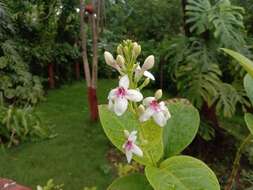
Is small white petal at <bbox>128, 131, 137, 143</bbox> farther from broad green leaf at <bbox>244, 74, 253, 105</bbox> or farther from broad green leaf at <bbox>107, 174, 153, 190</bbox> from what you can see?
broad green leaf at <bbox>244, 74, 253, 105</bbox>

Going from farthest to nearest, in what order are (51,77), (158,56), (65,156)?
(51,77), (158,56), (65,156)

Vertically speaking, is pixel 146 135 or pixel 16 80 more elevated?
pixel 146 135

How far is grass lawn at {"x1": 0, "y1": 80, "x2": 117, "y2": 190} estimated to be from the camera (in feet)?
11.2

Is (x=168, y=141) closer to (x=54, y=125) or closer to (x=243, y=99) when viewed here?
(x=243, y=99)

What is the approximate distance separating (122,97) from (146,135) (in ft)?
0.31

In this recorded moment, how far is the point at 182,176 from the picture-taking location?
2.59 feet

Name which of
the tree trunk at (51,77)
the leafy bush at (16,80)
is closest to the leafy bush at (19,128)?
the leafy bush at (16,80)

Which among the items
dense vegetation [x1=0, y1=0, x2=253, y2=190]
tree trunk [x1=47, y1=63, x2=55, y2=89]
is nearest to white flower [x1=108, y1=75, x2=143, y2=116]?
dense vegetation [x1=0, y1=0, x2=253, y2=190]

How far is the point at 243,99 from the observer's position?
3426 mm

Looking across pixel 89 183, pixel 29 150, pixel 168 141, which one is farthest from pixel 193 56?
pixel 168 141

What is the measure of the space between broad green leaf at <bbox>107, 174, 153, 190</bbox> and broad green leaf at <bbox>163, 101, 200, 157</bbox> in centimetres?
7

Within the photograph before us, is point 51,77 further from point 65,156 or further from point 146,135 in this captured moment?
point 146,135

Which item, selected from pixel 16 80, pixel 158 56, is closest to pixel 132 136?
pixel 158 56

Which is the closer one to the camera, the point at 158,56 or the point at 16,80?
the point at 158,56
